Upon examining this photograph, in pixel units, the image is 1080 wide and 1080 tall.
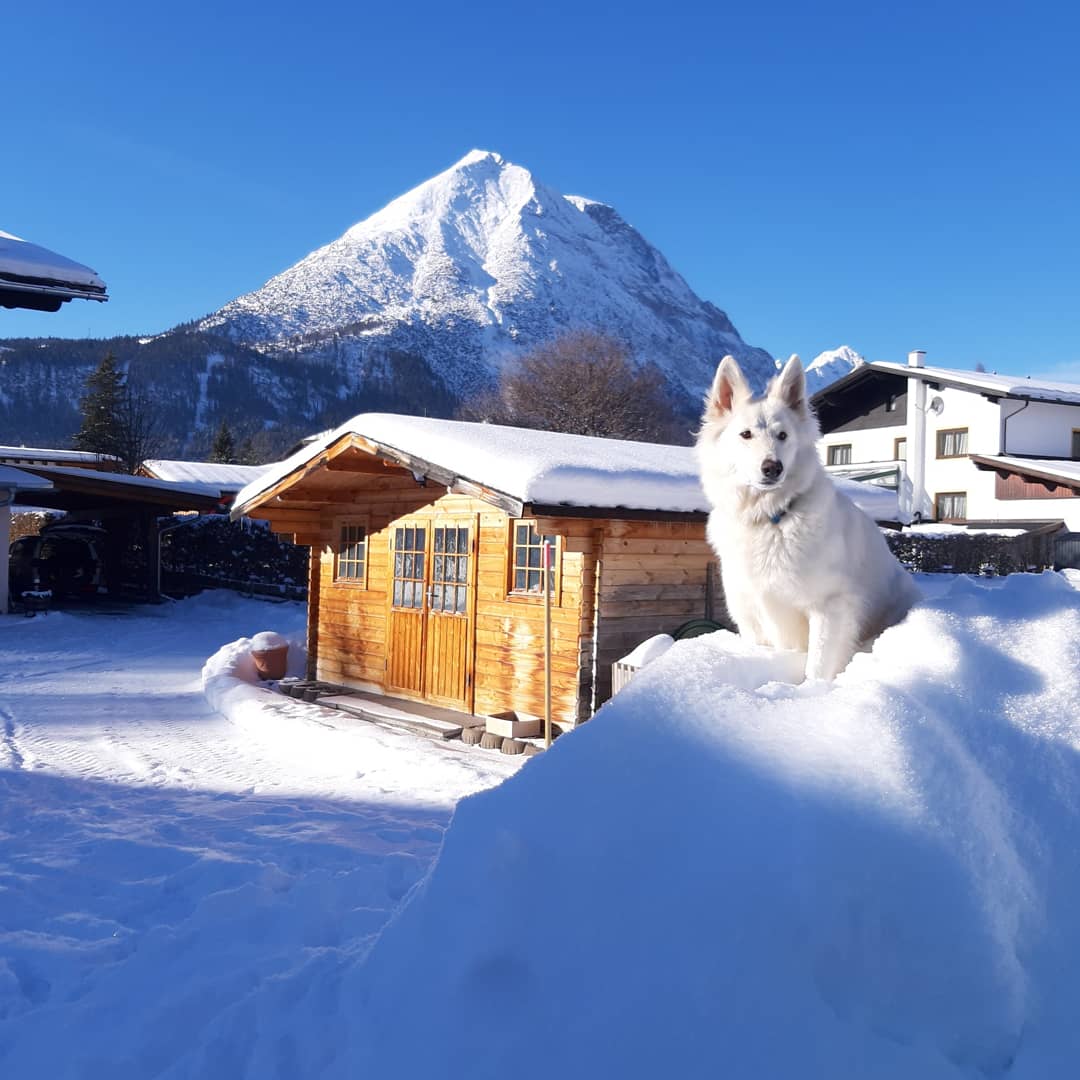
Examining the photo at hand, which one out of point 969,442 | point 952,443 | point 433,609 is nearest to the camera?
point 433,609

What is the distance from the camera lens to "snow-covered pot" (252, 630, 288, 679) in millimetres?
13312

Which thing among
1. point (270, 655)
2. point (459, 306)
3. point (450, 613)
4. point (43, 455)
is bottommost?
point (270, 655)

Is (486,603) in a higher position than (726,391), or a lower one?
lower

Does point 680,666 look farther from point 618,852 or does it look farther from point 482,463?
point 482,463

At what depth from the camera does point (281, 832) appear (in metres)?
6.07

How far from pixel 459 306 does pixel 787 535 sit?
162m

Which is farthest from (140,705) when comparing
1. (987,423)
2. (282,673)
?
(987,423)

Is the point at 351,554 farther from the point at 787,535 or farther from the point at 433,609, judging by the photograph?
the point at 787,535

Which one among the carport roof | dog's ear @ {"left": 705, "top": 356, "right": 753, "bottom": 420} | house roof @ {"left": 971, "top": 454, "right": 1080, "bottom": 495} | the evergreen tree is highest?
the evergreen tree

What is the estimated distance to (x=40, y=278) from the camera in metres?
10.7

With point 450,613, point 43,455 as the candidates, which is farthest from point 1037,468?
point 43,455

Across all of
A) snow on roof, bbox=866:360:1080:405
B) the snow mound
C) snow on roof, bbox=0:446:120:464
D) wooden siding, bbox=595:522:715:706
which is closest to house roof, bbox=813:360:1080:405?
snow on roof, bbox=866:360:1080:405

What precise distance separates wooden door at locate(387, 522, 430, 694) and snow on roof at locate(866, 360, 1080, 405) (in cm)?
2166

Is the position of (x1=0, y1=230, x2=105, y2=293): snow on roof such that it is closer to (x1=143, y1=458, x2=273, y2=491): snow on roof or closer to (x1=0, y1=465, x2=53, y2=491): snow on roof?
(x1=0, y1=465, x2=53, y2=491): snow on roof
